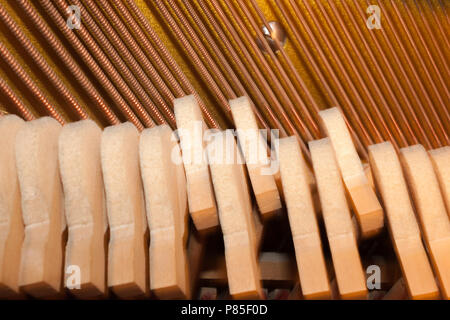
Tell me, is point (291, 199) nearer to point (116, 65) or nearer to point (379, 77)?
point (116, 65)

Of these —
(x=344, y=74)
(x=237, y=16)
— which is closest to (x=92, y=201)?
(x=237, y=16)

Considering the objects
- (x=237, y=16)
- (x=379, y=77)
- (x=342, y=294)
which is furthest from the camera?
(x=379, y=77)

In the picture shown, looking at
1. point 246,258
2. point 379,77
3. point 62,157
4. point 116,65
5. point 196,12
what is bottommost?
point 246,258

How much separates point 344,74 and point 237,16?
15.2 inches

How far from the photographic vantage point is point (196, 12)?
1640 mm

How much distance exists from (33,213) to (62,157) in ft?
0.38

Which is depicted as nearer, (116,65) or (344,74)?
(116,65)

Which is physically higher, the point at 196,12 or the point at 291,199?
the point at 196,12

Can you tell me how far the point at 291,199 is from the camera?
3.30 feet
